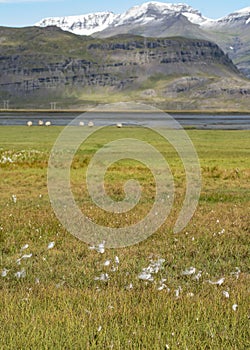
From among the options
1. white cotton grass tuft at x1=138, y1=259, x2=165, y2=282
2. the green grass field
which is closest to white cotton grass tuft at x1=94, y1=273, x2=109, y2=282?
the green grass field

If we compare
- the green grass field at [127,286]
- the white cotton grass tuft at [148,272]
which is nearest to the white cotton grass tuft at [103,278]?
the green grass field at [127,286]

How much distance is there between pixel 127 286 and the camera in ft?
33.9

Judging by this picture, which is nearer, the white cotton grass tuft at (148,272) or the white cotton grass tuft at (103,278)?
the white cotton grass tuft at (148,272)

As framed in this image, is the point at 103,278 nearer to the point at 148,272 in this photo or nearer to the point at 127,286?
the point at 127,286

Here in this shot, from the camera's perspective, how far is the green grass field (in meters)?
7.69

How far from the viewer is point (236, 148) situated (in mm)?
60719

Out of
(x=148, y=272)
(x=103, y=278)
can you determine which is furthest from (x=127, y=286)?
(x=148, y=272)

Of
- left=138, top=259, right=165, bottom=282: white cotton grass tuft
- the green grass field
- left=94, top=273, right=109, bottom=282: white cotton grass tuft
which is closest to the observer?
the green grass field

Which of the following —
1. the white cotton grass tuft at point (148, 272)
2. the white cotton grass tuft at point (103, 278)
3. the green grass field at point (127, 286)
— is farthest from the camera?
the white cotton grass tuft at point (103, 278)

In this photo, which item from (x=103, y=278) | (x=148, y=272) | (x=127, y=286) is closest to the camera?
(x=103, y=278)

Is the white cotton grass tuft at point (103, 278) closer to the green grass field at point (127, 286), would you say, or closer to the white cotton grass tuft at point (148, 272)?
the green grass field at point (127, 286)

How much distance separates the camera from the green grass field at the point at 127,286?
303 inches

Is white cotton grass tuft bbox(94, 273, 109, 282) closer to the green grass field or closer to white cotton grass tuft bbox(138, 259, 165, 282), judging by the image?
the green grass field

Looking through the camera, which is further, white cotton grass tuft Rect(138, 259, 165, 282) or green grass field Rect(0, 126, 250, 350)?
white cotton grass tuft Rect(138, 259, 165, 282)
